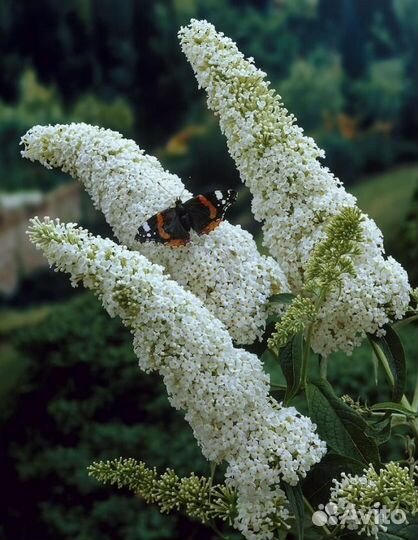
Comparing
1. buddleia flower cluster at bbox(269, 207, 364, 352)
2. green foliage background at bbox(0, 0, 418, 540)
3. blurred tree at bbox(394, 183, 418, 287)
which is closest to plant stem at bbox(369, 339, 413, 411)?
buddleia flower cluster at bbox(269, 207, 364, 352)

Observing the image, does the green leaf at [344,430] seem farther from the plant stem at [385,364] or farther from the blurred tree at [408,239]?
the blurred tree at [408,239]

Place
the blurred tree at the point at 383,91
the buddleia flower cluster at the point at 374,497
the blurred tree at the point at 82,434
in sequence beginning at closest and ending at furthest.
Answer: the buddleia flower cluster at the point at 374,497 < the blurred tree at the point at 82,434 < the blurred tree at the point at 383,91

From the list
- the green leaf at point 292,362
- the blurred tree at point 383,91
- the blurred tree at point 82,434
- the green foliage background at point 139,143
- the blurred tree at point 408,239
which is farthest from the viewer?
the blurred tree at point 383,91

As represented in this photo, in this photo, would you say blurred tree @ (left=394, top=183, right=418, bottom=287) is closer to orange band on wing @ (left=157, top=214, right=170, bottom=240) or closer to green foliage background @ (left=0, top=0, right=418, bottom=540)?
green foliage background @ (left=0, top=0, right=418, bottom=540)

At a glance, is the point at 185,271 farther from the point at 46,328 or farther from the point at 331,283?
the point at 46,328

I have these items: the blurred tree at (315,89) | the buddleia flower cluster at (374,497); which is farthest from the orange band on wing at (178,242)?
the blurred tree at (315,89)

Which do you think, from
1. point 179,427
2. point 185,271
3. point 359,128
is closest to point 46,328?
point 179,427

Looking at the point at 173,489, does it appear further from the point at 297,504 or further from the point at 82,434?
the point at 82,434
